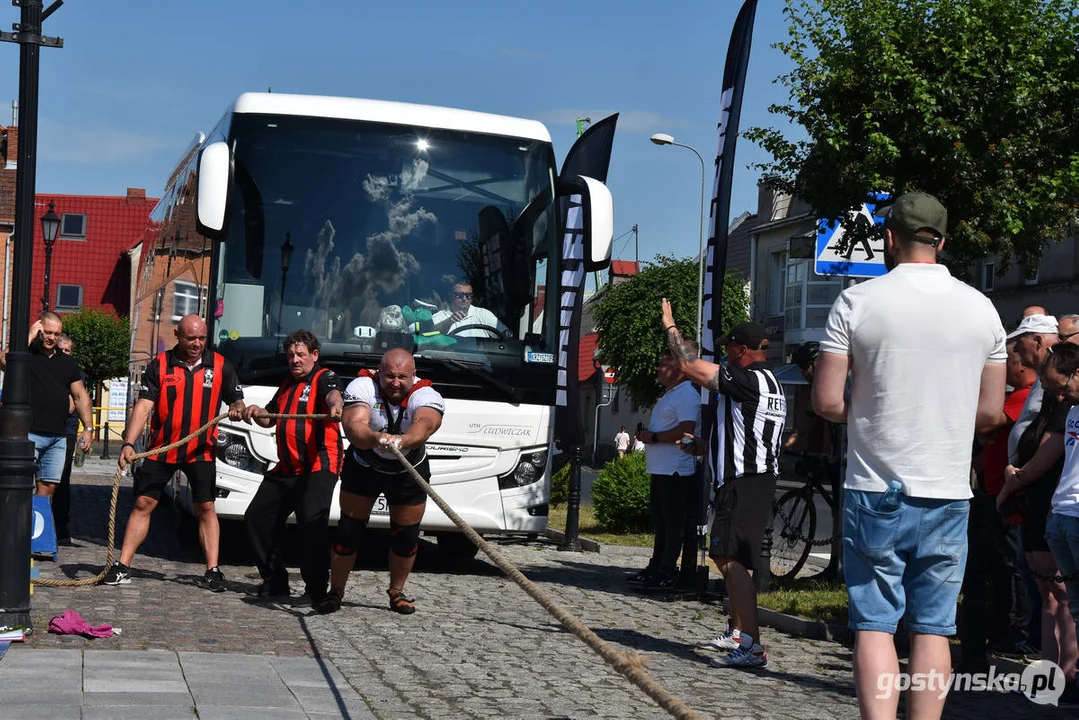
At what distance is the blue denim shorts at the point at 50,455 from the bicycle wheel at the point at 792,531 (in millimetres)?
6054

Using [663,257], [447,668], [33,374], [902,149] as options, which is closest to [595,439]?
[663,257]

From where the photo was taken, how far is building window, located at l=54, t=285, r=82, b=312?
64.8m

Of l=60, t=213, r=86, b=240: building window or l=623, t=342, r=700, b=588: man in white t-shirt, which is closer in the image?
l=623, t=342, r=700, b=588: man in white t-shirt

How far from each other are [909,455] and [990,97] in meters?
15.3

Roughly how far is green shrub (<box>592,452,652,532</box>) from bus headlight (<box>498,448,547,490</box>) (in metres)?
4.81

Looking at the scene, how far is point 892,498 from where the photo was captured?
467 cm

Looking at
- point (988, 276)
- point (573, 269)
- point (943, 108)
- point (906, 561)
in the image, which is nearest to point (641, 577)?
point (573, 269)

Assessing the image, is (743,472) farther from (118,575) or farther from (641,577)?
(118,575)

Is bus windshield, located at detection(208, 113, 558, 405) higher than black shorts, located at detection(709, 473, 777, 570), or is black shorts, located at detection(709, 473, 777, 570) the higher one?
bus windshield, located at detection(208, 113, 558, 405)

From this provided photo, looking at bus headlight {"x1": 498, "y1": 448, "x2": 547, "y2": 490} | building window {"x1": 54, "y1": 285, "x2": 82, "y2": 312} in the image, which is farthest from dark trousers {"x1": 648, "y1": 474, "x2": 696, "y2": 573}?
building window {"x1": 54, "y1": 285, "x2": 82, "y2": 312}

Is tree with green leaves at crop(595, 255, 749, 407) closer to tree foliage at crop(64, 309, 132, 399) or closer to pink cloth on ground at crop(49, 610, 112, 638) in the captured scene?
tree foliage at crop(64, 309, 132, 399)

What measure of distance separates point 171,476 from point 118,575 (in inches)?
30.7

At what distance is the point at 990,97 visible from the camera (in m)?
18.7

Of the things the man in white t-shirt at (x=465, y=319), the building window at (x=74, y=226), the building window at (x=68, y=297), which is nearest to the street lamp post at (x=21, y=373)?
the man in white t-shirt at (x=465, y=319)
